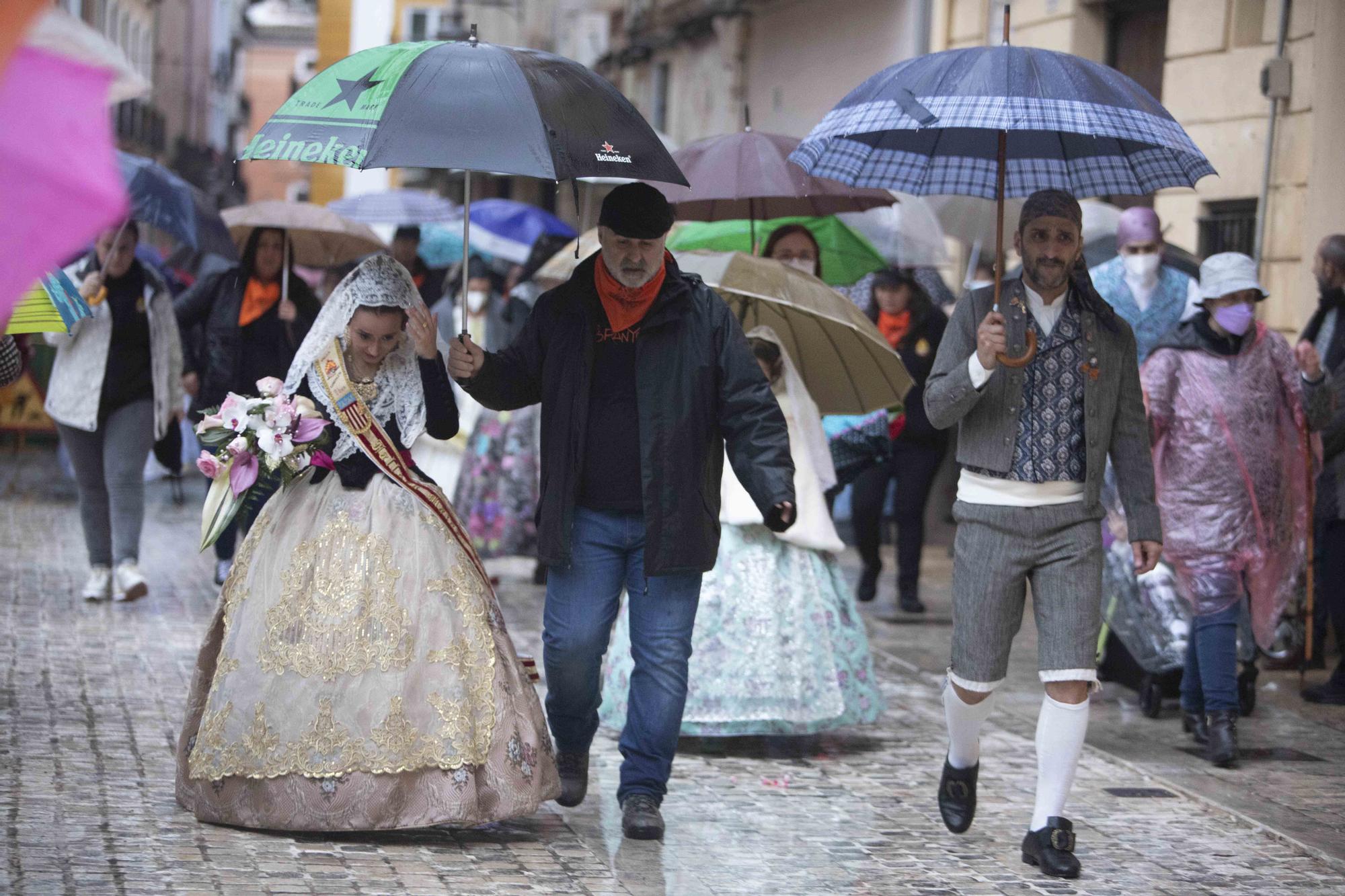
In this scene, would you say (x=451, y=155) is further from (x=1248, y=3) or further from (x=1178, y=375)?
(x=1248, y=3)

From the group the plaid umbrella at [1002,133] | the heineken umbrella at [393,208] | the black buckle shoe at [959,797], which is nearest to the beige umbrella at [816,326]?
the plaid umbrella at [1002,133]

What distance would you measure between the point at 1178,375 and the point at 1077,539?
2.01 m

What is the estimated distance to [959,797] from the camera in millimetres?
5809

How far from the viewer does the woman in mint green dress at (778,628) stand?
6.92 metres

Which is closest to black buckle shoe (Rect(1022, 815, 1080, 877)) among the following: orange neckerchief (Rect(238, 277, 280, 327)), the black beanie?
the black beanie

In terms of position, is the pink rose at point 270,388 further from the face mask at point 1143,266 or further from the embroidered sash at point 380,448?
the face mask at point 1143,266

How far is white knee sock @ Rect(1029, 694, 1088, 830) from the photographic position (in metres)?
5.43

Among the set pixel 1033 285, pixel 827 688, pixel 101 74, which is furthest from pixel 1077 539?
pixel 101 74

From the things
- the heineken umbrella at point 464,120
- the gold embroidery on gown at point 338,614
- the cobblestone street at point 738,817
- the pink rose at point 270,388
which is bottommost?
the cobblestone street at point 738,817

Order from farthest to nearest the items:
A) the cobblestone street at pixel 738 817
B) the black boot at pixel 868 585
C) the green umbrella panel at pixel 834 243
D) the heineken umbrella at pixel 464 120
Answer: the black boot at pixel 868 585, the green umbrella panel at pixel 834 243, the cobblestone street at pixel 738 817, the heineken umbrella at pixel 464 120

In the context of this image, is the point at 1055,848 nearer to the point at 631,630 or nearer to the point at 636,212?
the point at 631,630

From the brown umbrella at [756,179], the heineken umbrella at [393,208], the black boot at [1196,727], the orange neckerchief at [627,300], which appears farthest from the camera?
the heineken umbrella at [393,208]

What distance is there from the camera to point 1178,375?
285 inches

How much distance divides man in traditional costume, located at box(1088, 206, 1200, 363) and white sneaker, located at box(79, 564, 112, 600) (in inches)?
203
